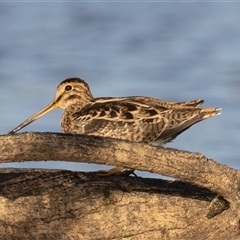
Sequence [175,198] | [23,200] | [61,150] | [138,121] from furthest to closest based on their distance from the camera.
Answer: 1. [138,121]
2. [175,198]
3. [23,200]
4. [61,150]

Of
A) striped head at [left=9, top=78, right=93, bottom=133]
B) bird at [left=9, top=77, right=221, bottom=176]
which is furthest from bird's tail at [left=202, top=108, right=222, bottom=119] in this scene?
striped head at [left=9, top=78, right=93, bottom=133]

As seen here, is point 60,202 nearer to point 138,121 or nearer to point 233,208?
point 233,208

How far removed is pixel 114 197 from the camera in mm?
5016

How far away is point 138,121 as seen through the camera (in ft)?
23.4

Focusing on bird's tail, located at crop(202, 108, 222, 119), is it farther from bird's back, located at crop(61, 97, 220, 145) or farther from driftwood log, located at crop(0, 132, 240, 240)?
driftwood log, located at crop(0, 132, 240, 240)

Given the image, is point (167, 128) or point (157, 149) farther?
point (167, 128)

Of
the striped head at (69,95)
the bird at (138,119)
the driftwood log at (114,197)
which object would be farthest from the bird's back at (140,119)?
the driftwood log at (114,197)

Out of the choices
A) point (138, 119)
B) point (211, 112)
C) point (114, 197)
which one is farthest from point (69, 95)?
point (114, 197)

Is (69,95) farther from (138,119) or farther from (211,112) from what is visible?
(211,112)

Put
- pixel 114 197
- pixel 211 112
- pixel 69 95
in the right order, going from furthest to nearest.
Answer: pixel 69 95 → pixel 211 112 → pixel 114 197

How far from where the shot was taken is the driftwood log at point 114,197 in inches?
178

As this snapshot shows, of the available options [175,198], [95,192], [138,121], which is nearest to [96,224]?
[95,192]

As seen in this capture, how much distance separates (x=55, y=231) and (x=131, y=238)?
44cm

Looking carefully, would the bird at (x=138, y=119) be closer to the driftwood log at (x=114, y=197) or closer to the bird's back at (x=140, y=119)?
the bird's back at (x=140, y=119)
